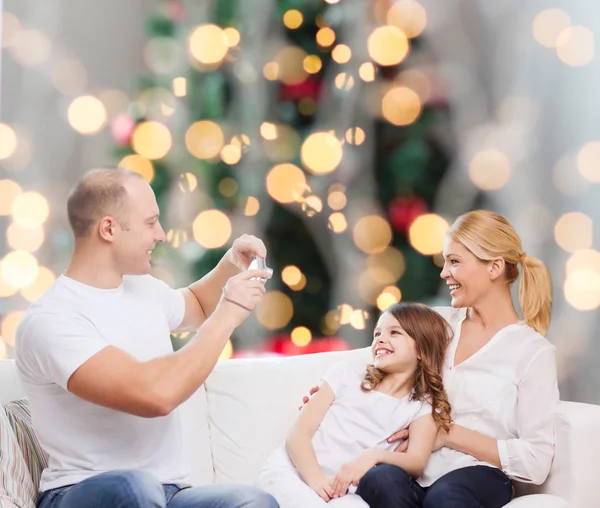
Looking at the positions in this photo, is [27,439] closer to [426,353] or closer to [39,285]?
[426,353]

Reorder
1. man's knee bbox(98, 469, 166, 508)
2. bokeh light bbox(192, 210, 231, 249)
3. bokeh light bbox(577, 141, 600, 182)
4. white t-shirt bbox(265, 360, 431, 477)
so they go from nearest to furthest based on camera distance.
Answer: man's knee bbox(98, 469, 166, 508), white t-shirt bbox(265, 360, 431, 477), bokeh light bbox(577, 141, 600, 182), bokeh light bbox(192, 210, 231, 249)

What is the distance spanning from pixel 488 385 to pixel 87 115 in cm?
201

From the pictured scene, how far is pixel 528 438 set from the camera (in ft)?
6.22

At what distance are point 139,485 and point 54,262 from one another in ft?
5.95

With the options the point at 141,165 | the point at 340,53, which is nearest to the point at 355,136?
the point at 340,53

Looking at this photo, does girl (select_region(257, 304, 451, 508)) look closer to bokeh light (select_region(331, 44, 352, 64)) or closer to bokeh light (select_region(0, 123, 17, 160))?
bokeh light (select_region(331, 44, 352, 64))

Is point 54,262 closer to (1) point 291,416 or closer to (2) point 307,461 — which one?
(1) point 291,416

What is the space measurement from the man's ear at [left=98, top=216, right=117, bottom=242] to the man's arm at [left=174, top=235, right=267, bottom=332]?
1.23 feet

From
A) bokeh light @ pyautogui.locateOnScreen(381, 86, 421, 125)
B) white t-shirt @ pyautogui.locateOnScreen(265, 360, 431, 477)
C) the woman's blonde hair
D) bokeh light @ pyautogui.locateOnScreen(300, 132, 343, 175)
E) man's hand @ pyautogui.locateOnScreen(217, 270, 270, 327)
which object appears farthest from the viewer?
bokeh light @ pyautogui.locateOnScreen(381, 86, 421, 125)

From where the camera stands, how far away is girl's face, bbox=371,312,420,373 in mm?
1999

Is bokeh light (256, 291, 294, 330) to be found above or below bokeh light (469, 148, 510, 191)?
below

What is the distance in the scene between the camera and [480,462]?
191cm

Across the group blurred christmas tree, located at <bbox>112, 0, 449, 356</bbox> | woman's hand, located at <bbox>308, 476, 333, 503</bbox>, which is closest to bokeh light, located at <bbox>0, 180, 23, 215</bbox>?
blurred christmas tree, located at <bbox>112, 0, 449, 356</bbox>

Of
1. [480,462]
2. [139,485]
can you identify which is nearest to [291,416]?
[480,462]
